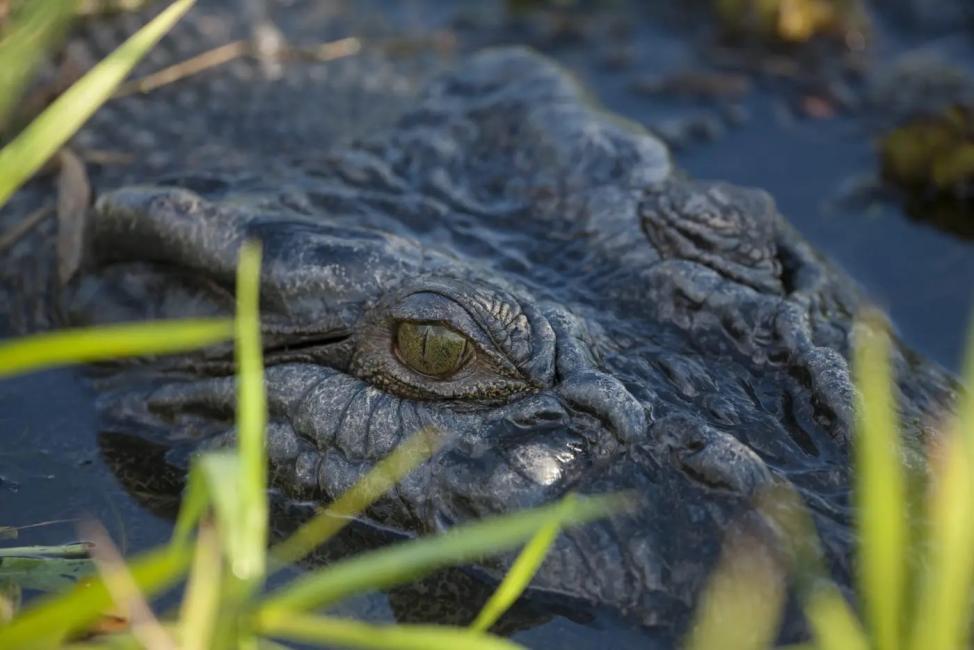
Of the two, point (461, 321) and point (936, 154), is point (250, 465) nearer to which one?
point (461, 321)

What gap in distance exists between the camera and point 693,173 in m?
4.64

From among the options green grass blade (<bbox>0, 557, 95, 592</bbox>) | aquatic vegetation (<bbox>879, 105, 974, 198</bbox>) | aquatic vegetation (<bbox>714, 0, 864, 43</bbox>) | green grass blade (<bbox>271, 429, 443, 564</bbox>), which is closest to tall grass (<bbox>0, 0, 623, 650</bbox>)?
green grass blade (<bbox>0, 557, 95, 592</bbox>)

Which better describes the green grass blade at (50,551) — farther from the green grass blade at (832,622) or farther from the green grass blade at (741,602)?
the green grass blade at (832,622)

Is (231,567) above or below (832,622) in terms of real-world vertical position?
below

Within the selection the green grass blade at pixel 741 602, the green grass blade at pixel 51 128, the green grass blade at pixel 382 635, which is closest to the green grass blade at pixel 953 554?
the green grass blade at pixel 741 602

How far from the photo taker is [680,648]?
250 cm

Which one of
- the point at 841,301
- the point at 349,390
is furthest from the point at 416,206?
the point at 841,301

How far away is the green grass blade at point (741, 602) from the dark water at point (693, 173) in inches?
5.8

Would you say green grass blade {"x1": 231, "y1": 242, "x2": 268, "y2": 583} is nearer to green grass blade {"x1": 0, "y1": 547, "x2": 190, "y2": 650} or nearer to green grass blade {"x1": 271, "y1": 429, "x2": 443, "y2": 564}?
green grass blade {"x1": 0, "y1": 547, "x2": 190, "y2": 650}

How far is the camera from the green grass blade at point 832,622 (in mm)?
1856

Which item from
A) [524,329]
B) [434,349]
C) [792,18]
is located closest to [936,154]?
[792,18]

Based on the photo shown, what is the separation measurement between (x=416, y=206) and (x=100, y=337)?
156 centimetres

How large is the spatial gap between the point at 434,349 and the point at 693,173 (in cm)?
210

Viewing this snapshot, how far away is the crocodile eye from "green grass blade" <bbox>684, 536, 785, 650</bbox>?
0.66 metres
